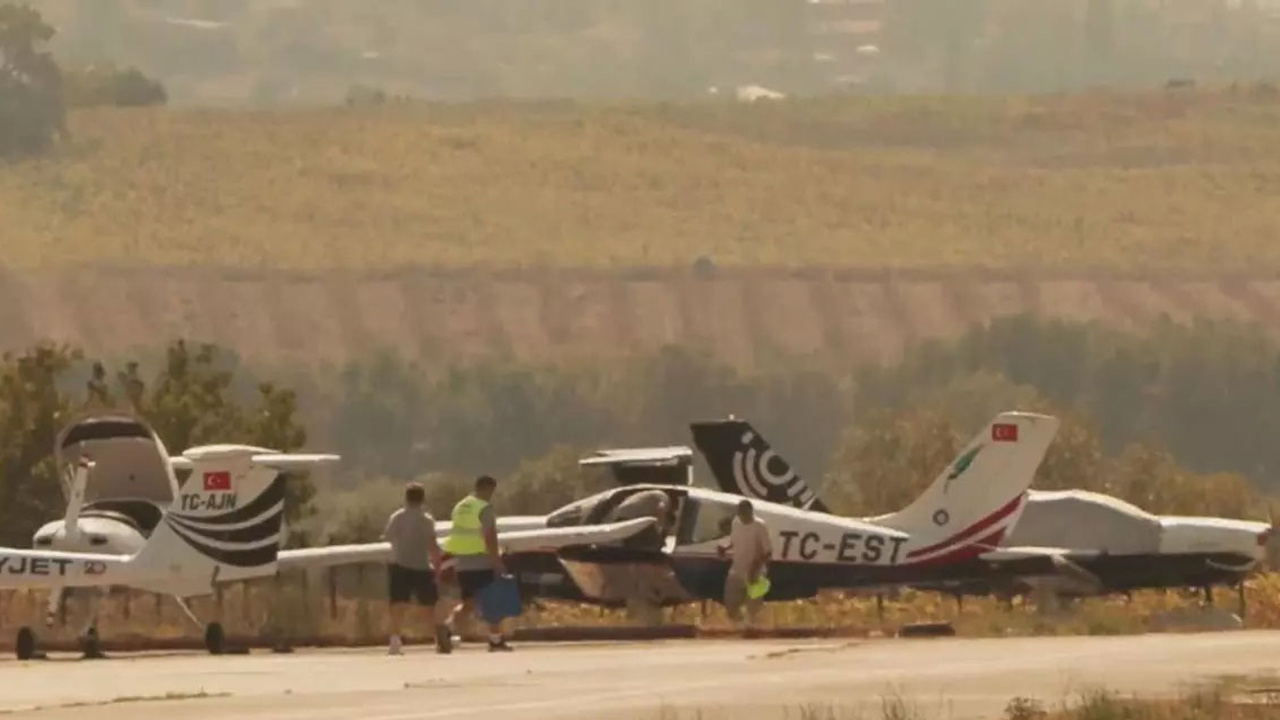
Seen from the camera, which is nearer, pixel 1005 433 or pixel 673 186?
pixel 1005 433

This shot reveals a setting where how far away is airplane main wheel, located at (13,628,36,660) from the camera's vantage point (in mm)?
33375

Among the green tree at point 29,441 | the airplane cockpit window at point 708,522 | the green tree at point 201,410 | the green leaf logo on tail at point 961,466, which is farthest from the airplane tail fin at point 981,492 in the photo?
the green tree at point 29,441

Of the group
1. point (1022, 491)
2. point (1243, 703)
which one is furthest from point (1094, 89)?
point (1243, 703)

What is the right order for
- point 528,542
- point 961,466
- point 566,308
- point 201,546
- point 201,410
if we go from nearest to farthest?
point 201,546 → point 528,542 → point 961,466 → point 201,410 → point 566,308

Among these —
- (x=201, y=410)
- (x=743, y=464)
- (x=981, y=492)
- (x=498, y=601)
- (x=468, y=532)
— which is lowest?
(x=498, y=601)

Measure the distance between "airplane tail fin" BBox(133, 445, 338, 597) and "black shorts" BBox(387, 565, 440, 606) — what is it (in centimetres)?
184

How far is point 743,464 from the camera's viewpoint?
153 feet

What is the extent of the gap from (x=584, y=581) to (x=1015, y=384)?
64.1 meters

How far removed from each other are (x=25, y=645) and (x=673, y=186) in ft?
476

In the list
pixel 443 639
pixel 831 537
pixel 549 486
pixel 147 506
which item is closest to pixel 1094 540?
pixel 831 537

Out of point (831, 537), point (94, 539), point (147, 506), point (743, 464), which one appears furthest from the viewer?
point (743, 464)

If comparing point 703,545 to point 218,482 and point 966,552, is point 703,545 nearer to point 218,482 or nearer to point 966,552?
point 966,552

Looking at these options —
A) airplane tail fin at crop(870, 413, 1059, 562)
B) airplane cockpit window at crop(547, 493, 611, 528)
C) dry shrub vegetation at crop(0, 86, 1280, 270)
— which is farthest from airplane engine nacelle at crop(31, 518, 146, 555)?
dry shrub vegetation at crop(0, 86, 1280, 270)

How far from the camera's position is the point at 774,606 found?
42.3m
